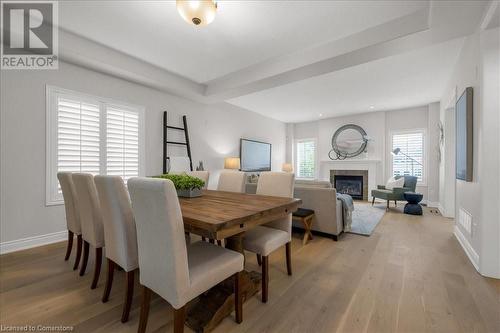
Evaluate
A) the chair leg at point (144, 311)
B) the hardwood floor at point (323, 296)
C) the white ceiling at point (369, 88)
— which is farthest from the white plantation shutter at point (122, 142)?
the chair leg at point (144, 311)

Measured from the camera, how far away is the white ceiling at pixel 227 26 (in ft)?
7.02

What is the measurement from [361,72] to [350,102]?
5.97 feet

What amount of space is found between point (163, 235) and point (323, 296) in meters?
1.41

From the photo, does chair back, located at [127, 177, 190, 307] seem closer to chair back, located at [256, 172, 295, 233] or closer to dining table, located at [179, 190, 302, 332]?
dining table, located at [179, 190, 302, 332]

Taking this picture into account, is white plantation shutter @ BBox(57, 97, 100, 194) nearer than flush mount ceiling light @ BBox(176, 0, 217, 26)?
No

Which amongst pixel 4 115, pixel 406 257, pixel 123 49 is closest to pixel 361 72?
pixel 406 257

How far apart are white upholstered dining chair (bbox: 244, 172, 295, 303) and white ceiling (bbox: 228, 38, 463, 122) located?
2.52 meters

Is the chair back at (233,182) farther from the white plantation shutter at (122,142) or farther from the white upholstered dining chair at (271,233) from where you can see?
the white plantation shutter at (122,142)

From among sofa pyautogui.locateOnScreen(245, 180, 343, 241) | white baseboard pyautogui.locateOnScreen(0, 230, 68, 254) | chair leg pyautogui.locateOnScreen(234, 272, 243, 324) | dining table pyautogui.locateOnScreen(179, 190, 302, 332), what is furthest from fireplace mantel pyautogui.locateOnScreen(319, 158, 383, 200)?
white baseboard pyautogui.locateOnScreen(0, 230, 68, 254)

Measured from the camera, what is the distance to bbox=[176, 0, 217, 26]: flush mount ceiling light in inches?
65.6

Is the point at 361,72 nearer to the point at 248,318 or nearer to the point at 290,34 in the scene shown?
the point at 290,34

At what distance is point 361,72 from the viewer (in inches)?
144

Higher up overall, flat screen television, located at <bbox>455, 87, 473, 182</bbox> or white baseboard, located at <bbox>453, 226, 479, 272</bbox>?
flat screen television, located at <bbox>455, 87, 473, 182</bbox>

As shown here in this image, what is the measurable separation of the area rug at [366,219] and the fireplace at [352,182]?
1364 millimetres
